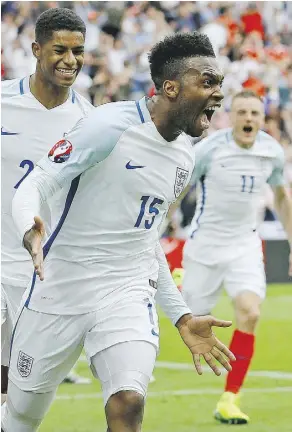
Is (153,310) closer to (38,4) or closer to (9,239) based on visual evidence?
(9,239)

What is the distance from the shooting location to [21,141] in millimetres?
6699

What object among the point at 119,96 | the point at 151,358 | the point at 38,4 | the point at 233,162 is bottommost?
the point at 119,96

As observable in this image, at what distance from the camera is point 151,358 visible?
511 cm

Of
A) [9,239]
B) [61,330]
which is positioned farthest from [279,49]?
[61,330]

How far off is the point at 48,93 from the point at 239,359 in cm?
293

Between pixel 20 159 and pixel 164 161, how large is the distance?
5.10 feet

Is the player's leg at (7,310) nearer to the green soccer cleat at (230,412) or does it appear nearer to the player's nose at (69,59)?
the player's nose at (69,59)

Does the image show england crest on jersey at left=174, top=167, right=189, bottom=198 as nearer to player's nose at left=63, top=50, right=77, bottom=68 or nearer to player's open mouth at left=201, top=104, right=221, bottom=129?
player's open mouth at left=201, top=104, right=221, bottom=129

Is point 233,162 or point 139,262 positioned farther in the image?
point 233,162

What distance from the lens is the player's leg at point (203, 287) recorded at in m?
9.58

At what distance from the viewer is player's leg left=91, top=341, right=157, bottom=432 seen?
16.0ft

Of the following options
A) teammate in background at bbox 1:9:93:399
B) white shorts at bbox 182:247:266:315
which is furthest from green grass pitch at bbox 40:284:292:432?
teammate in background at bbox 1:9:93:399

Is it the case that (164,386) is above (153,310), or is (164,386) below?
below

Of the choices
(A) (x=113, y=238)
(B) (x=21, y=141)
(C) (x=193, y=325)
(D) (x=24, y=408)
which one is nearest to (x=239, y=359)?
(B) (x=21, y=141)
